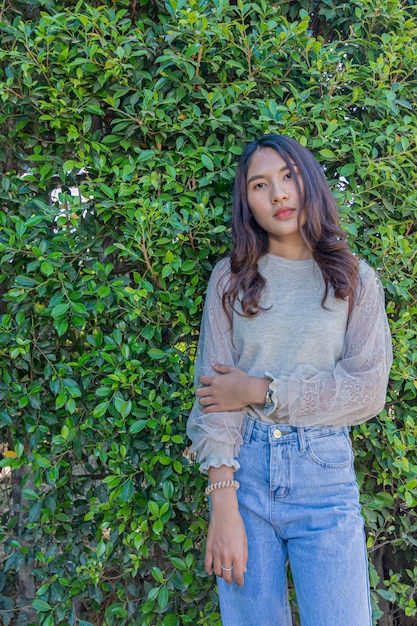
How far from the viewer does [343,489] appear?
1567mm

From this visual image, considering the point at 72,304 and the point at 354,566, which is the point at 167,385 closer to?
the point at 72,304

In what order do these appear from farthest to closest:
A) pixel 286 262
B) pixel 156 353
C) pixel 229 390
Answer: pixel 156 353
pixel 286 262
pixel 229 390

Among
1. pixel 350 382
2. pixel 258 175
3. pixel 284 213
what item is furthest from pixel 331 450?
pixel 258 175

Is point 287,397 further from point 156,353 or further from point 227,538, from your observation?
point 156,353

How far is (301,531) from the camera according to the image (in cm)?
152

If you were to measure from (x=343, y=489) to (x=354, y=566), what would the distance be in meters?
0.20

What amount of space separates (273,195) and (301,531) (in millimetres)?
980

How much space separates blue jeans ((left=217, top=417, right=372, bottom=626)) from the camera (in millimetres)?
1475

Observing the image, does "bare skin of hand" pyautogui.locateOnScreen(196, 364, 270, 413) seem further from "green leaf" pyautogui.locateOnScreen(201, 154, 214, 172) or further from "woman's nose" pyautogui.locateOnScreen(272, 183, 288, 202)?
"green leaf" pyautogui.locateOnScreen(201, 154, 214, 172)

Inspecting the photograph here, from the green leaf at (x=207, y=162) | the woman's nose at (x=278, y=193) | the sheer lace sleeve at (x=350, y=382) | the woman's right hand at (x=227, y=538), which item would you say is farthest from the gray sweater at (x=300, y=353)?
the green leaf at (x=207, y=162)

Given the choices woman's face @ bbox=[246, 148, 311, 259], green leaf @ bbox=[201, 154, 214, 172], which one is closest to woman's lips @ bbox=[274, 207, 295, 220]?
woman's face @ bbox=[246, 148, 311, 259]

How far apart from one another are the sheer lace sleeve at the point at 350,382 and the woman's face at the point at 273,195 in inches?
11.8

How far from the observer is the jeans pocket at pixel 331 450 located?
1548 millimetres

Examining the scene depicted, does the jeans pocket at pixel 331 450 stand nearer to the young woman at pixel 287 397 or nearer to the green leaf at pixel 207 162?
the young woman at pixel 287 397
